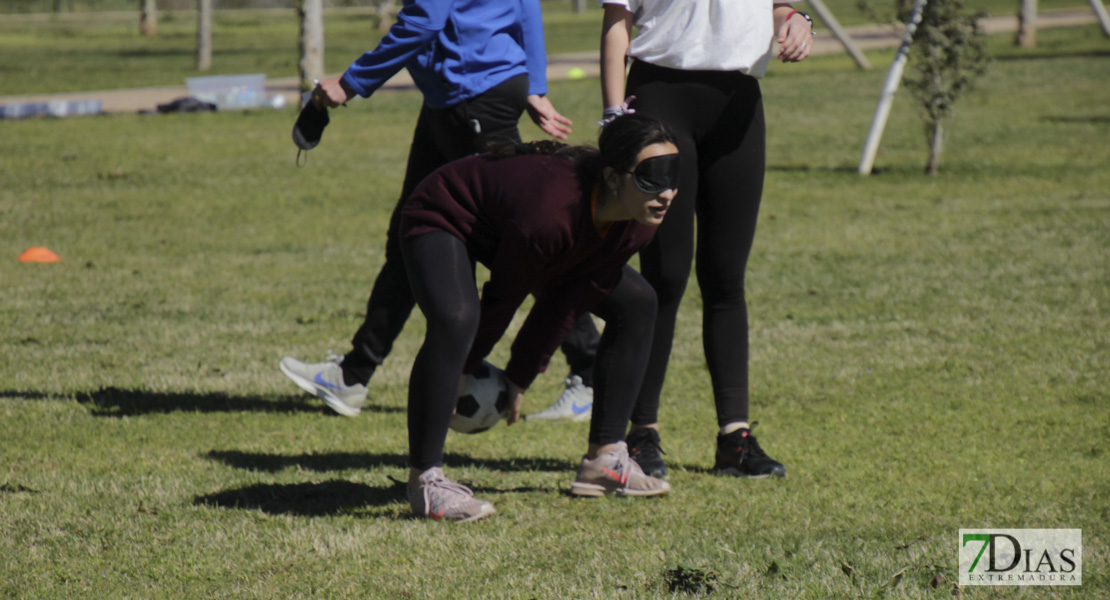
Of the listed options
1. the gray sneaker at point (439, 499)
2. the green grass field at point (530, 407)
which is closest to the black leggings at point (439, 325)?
the gray sneaker at point (439, 499)

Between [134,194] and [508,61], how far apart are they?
26.1 ft

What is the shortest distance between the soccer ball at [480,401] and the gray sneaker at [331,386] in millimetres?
1478

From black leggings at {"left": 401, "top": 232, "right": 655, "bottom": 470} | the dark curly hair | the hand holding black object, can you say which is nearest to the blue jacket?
the hand holding black object

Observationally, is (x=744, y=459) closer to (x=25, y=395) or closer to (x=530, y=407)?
(x=530, y=407)

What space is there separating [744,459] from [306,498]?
1589mm

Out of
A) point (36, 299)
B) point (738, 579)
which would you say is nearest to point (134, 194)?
point (36, 299)

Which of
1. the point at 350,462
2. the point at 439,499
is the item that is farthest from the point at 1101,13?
the point at 439,499

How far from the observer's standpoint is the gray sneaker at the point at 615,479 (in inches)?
162

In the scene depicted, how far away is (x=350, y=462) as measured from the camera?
473 centimetres

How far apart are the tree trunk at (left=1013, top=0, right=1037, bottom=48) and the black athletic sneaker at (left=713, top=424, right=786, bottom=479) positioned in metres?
26.9

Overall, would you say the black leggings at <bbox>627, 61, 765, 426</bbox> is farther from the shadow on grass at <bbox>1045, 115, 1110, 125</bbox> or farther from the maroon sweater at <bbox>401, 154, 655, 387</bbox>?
the shadow on grass at <bbox>1045, 115, 1110, 125</bbox>

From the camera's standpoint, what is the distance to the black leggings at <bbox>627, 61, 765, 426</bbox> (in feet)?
13.7

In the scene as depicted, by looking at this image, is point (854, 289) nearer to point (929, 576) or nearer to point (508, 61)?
point (508, 61)

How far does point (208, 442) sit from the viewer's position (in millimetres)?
5004
